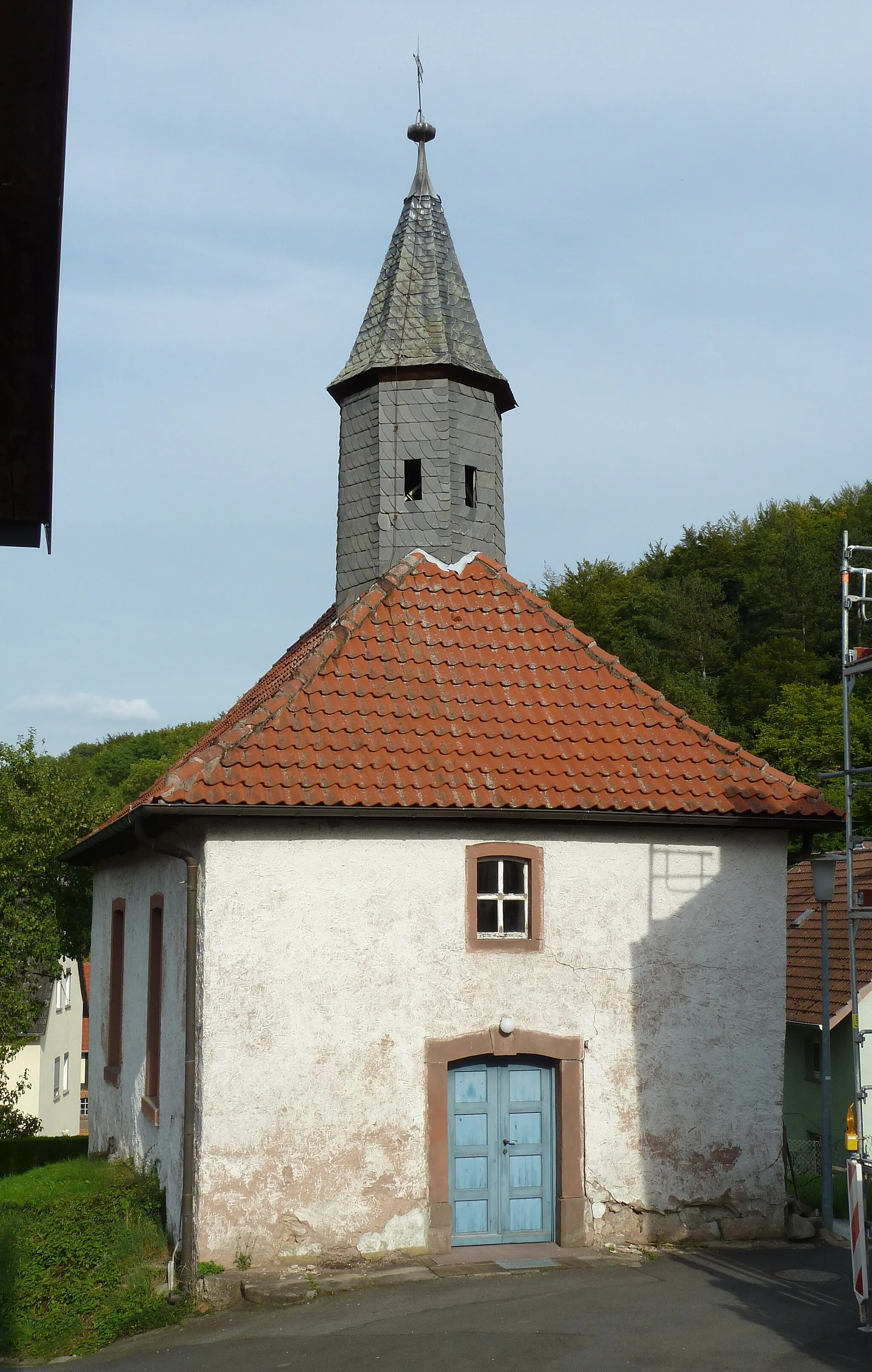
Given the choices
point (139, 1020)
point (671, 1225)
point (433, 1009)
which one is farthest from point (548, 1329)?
point (139, 1020)

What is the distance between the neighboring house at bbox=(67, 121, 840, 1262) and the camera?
12.0 meters

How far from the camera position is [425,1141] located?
12.4 metres

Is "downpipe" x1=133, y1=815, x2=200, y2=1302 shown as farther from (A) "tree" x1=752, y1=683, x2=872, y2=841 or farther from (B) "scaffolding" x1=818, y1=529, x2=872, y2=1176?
(A) "tree" x1=752, y1=683, x2=872, y2=841

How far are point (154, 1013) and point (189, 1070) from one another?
2.46 metres

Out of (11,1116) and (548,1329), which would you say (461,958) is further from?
(11,1116)

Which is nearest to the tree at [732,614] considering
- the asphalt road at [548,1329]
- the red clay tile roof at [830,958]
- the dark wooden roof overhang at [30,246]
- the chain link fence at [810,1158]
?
the red clay tile roof at [830,958]

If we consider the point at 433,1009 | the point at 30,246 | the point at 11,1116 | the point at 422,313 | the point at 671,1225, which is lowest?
the point at 11,1116

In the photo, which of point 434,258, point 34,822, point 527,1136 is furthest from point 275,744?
point 34,822

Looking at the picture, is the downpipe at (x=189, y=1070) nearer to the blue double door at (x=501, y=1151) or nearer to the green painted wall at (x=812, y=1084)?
the blue double door at (x=501, y=1151)

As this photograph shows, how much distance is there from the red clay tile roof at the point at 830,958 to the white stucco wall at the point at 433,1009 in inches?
292

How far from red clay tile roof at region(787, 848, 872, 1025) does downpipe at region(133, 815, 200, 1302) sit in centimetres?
1155

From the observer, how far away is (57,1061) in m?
44.4

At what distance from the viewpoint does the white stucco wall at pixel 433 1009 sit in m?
12.0

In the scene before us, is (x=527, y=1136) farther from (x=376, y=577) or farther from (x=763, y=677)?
(x=763, y=677)
